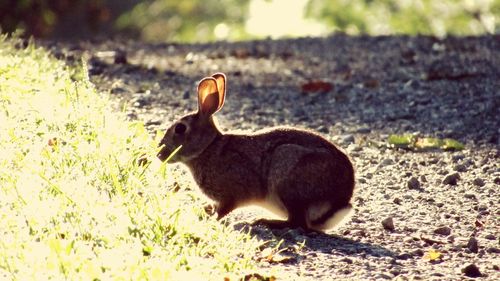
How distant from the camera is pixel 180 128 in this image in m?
6.28

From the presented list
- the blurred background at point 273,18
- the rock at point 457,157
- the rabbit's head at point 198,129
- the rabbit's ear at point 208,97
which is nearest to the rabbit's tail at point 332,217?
the rabbit's head at point 198,129

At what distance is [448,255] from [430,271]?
0.37 metres

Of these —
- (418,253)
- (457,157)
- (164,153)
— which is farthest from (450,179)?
(164,153)

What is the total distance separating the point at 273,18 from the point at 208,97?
16.0m

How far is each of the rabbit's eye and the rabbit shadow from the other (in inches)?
28.1

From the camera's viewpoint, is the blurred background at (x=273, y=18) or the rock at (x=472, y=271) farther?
the blurred background at (x=273, y=18)

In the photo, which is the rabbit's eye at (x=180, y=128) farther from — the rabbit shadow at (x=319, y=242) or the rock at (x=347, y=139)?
the rock at (x=347, y=139)

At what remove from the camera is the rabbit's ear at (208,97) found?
626 cm

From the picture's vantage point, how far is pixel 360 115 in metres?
9.53

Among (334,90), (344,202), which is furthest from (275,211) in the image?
(334,90)

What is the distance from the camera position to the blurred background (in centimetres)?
2189

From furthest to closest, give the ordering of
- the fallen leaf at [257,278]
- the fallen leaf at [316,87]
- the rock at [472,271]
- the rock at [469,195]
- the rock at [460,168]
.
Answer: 1. the fallen leaf at [316,87]
2. the rock at [460,168]
3. the rock at [469,195]
4. the rock at [472,271]
5. the fallen leaf at [257,278]

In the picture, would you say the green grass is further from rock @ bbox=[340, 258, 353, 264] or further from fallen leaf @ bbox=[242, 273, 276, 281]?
rock @ bbox=[340, 258, 353, 264]

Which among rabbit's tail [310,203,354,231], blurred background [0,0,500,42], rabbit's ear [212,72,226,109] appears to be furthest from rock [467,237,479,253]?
blurred background [0,0,500,42]
